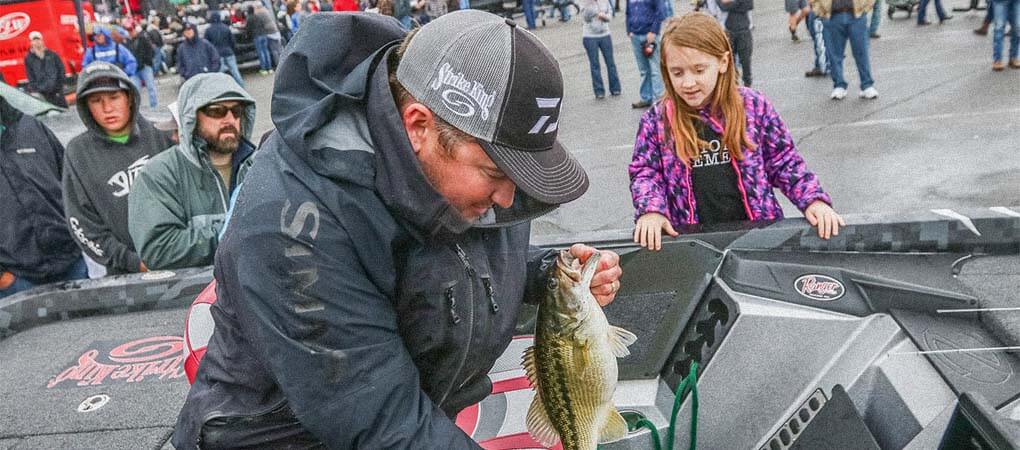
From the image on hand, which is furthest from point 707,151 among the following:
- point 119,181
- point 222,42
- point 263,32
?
point 263,32

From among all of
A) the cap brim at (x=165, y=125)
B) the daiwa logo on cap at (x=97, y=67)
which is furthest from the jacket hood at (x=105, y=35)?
the daiwa logo on cap at (x=97, y=67)

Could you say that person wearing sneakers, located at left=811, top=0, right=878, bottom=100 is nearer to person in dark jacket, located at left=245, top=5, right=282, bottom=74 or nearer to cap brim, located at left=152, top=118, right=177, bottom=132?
cap brim, located at left=152, top=118, right=177, bottom=132

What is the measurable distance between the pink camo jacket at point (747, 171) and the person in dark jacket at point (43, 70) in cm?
1429

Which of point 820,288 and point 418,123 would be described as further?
point 820,288

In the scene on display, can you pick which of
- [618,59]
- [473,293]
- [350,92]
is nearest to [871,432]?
[473,293]

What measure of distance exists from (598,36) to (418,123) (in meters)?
9.82

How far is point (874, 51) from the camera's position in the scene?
1221 centimetres

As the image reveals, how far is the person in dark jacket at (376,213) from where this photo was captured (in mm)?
1385

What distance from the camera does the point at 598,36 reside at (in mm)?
10891

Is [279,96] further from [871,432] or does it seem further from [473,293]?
[871,432]

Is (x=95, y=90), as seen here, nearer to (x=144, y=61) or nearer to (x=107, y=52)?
(x=107, y=52)

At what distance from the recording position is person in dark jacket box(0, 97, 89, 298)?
4387 millimetres

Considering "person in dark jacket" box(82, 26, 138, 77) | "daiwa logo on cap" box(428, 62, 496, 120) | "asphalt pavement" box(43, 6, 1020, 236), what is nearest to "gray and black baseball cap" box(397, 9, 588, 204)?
"daiwa logo on cap" box(428, 62, 496, 120)

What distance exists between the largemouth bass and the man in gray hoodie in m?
2.95
